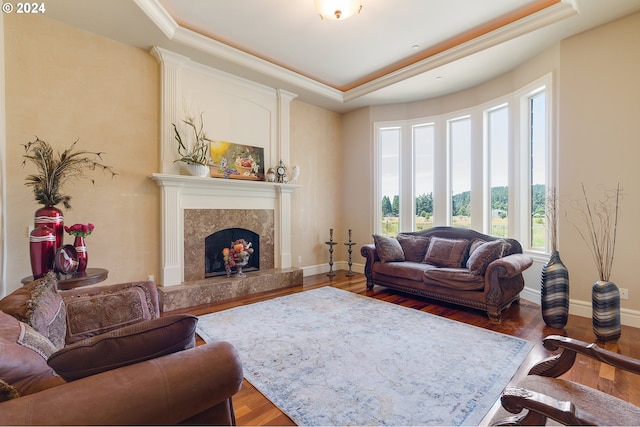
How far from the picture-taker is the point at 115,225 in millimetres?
3510

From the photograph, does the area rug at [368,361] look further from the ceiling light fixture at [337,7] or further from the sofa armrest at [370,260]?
the ceiling light fixture at [337,7]

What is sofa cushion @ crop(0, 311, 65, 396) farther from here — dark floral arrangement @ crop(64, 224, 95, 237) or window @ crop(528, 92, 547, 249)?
window @ crop(528, 92, 547, 249)

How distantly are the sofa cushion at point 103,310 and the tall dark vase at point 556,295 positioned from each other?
3.80 meters

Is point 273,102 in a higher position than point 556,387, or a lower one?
higher

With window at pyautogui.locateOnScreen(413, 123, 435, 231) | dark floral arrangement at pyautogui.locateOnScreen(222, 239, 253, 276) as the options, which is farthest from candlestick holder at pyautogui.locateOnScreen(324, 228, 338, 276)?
dark floral arrangement at pyautogui.locateOnScreen(222, 239, 253, 276)

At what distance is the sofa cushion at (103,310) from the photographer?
187cm

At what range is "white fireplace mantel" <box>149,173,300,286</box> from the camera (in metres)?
3.83

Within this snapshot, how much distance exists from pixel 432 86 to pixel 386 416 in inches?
184

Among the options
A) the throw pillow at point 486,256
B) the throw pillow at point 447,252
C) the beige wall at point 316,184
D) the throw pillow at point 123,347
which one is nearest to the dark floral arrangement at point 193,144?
the beige wall at point 316,184

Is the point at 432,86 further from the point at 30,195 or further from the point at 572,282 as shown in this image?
the point at 30,195

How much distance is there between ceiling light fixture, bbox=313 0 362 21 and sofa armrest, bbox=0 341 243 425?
10.1 ft

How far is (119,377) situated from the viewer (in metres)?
0.91

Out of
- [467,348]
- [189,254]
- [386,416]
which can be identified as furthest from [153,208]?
[467,348]

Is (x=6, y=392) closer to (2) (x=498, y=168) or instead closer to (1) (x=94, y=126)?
(1) (x=94, y=126)
